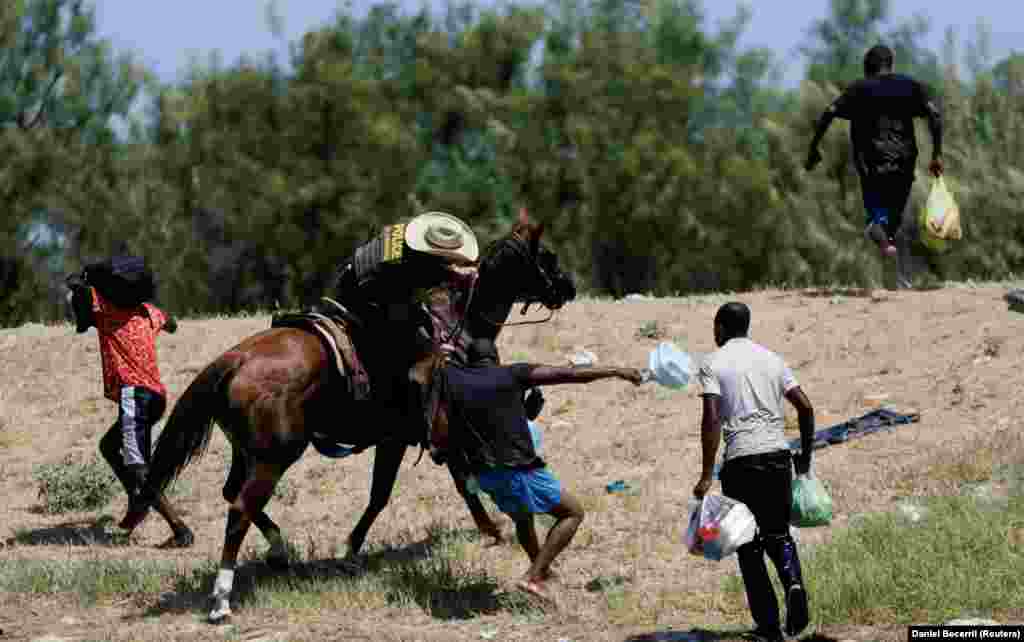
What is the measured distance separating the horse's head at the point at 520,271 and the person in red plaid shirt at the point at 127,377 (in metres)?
3.30

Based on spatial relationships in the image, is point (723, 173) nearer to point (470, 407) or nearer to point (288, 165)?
point (288, 165)

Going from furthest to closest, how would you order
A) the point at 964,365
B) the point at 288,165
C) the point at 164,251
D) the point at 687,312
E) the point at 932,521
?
the point at 288,165 < the point at 164,251 < the point at 687,312 < the point at 964,365 < the point at 932,521

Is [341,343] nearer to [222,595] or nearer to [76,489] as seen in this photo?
[222,595]

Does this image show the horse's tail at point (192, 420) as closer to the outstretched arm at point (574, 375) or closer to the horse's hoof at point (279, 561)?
the horse's hoof at point (279, 561)

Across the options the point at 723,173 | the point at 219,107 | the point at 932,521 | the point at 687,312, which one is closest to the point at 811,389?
the point at 687,312

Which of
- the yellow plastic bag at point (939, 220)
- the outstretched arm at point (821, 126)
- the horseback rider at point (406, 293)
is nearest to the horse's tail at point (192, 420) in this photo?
the horseback rider at point (406, 293)

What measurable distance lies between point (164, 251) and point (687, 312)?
29.0 m

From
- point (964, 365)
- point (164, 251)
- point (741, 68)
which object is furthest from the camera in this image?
point (741, 68)

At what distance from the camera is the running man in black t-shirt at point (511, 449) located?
9.39 metres

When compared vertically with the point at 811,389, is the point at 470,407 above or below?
above

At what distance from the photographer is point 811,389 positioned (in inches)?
563

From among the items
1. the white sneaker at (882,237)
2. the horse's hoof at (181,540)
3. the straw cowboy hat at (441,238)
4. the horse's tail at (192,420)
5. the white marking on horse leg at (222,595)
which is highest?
the straw cowboy hat at (441,238)

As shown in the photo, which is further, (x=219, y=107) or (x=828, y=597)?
(x=219, y=107)

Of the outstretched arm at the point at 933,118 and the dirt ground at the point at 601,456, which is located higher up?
the outstretched arm at the point at 933,118
